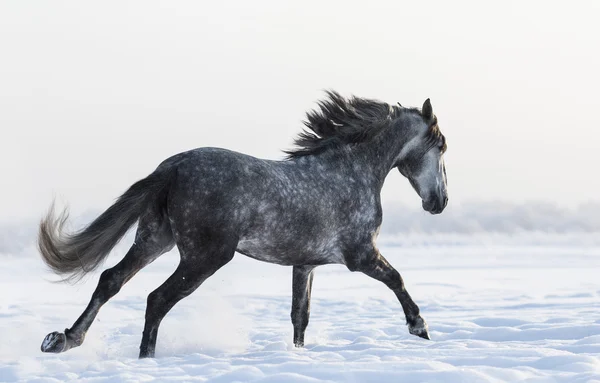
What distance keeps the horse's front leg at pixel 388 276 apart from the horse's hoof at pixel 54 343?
8.65 ft

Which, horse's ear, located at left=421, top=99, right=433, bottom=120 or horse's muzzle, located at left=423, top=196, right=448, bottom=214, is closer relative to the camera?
horse's ear, located at left=421, top=99, right=433, bottom=120

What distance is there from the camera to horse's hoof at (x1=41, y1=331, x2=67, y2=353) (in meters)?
6.31

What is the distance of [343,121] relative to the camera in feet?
26.0

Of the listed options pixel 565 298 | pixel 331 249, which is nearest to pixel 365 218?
pixel 331 249

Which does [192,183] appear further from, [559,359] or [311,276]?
[559,359]

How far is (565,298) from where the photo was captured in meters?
13.7

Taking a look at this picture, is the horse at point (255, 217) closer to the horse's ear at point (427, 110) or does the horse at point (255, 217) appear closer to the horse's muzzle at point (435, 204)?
the horse's ear at point (427, 110)

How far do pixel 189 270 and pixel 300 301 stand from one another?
1.86 metres

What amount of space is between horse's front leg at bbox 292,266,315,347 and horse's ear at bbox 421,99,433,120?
201cm

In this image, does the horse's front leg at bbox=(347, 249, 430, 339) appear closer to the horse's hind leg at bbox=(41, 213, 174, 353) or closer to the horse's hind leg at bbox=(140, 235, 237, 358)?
the horse's hind leg at bbox=(140, 235, 237, 358)

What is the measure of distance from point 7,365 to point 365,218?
11.1 feet

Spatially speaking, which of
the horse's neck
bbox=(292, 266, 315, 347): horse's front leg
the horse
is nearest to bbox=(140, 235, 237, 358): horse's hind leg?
the horse

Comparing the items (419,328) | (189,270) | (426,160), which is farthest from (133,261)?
(426,160)

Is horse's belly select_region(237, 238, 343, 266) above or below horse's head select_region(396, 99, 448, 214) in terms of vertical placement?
below
